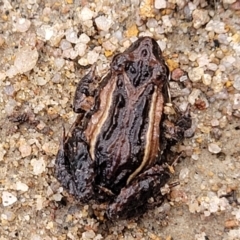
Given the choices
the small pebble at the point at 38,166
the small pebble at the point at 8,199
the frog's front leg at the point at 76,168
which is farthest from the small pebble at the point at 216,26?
the small pebble at the point at 8,199

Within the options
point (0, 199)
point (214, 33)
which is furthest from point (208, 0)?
point (0, 199)

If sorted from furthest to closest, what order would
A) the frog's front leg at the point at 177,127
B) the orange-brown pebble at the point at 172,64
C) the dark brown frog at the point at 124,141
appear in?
the orange-brown pebble at the point at 172,64 < the frog's front leg at the point at 177,127 < the dark brown frog at the point at 124,141

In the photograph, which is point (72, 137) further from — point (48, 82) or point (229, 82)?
point (229, 82)

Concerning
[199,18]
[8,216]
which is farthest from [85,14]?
[8,216]

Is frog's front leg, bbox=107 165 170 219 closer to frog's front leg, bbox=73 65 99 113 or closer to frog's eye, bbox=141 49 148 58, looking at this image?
frog's front leg, bbox=73 65 99 113

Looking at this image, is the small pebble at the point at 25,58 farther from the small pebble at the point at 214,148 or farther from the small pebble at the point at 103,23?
the small pebble at the point at 214,148

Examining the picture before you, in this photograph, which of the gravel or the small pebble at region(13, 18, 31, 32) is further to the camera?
the small pebble at region(13, 18, 31, 32)

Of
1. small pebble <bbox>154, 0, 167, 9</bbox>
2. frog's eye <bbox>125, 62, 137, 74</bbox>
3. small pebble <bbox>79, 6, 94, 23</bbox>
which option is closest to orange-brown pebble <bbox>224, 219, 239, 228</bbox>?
frog's eye <bbox>125, 62, 137, 74</bbox>
